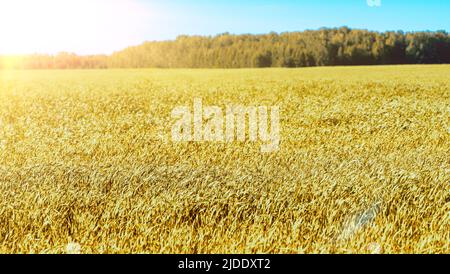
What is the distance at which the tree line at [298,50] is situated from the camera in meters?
25.7

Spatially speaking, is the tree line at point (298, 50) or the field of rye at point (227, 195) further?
the tree line at point (298, 50)

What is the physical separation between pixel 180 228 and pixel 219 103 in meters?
12.1

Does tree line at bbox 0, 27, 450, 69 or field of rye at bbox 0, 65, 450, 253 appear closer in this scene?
field of rye at bbox 0, 65, 450, 253

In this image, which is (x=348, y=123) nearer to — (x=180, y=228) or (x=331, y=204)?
(x=331, y=204)

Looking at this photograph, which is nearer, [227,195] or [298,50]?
[227,195]

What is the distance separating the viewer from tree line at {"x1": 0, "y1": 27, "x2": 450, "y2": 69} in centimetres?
2567

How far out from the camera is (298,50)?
3350 cm

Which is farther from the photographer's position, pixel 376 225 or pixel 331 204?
pixel 331 204
